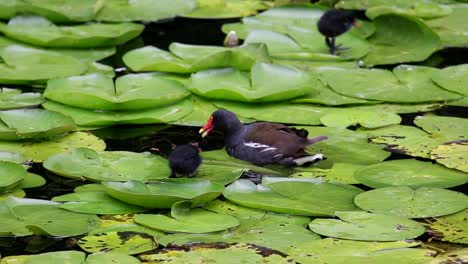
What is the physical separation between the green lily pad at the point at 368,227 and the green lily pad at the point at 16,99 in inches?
101

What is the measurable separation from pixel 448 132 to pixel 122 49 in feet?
10.1

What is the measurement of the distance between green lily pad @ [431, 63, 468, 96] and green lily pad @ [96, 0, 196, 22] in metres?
2.78

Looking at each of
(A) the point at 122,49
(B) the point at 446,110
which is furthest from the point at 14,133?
(B) the point at 446,110

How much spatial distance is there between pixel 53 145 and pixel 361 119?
1986mm

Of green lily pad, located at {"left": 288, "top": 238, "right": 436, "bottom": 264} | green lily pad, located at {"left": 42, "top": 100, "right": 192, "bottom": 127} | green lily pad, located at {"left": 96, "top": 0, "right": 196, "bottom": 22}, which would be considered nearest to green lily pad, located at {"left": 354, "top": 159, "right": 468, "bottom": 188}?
green lily pad, located at {"left": 288, "top": 238, "right": 436, "bottom": 264}

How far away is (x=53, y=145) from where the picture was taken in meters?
6.75

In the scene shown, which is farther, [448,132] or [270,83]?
[270,83]

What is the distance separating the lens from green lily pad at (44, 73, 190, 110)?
285 inches

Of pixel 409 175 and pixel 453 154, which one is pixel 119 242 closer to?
pixel 409 175

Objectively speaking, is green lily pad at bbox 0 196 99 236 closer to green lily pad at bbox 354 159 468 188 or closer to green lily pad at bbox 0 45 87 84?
green lily pad at bbox 354 159 468 188

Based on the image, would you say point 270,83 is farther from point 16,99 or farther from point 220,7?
point 220,7

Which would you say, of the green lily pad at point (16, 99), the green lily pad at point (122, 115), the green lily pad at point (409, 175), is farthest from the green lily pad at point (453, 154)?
the green lily pad at point (16, 99)

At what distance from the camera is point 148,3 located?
972 centimetres

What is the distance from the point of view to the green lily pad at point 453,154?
20.8 ft
